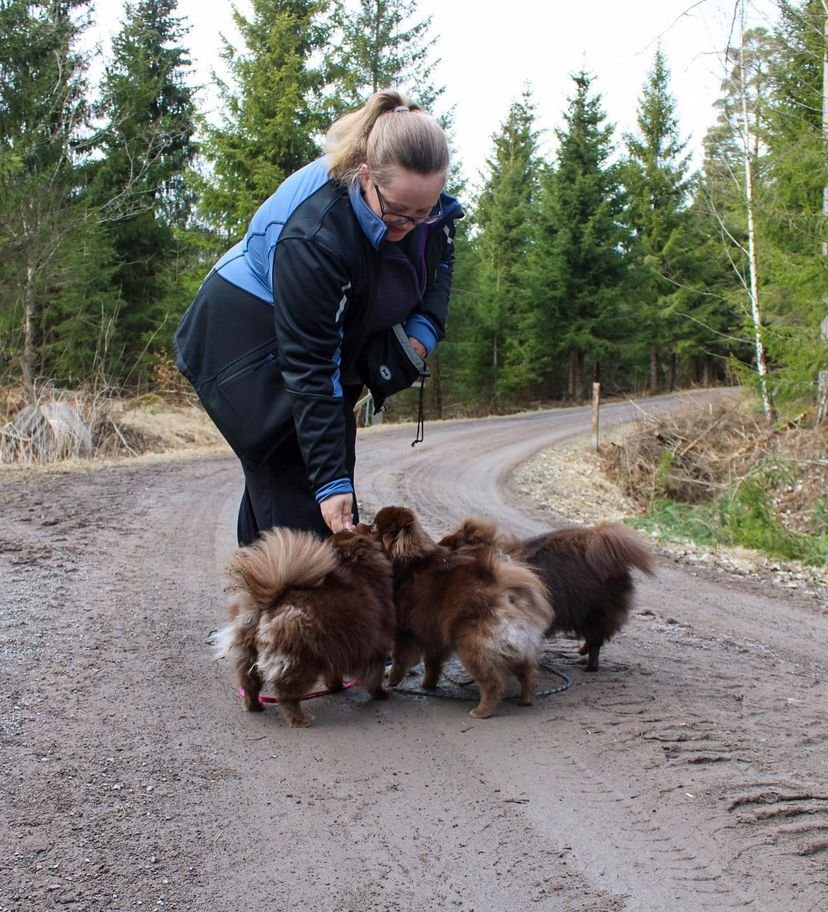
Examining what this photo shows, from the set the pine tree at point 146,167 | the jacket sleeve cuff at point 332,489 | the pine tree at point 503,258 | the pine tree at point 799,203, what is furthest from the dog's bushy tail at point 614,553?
the pine tree at point 503,258

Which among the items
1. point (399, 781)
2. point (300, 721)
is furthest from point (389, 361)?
point (399, 781)

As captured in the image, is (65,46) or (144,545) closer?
(144,545)

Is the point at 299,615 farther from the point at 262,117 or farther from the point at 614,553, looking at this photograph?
the point at 262,117

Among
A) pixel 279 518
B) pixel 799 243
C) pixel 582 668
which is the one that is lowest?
pixel 582 668

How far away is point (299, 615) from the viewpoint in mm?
3828

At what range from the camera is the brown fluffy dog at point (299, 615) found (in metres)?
3.84

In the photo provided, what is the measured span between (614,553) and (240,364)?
2418 millimetres

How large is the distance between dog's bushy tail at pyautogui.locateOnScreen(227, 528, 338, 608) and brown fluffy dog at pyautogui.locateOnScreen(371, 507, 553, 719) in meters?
0.52

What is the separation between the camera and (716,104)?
2523 cm

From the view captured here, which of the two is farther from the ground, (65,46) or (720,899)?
(65,46)

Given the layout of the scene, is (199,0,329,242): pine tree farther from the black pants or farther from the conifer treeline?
the black pants

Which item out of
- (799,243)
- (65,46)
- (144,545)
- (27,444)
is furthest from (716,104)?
(144,545)

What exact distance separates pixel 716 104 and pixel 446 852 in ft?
87.5

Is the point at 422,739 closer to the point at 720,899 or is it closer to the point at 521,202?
the point at 720,899
